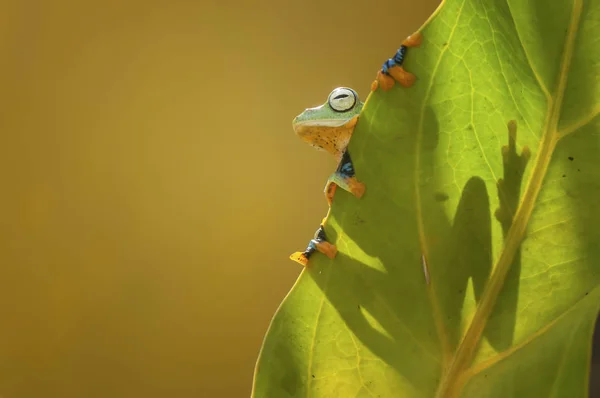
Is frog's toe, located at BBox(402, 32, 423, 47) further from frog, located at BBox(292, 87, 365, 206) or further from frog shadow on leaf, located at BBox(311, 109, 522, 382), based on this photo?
frog, located at BBox(292, 87, 365, 206)

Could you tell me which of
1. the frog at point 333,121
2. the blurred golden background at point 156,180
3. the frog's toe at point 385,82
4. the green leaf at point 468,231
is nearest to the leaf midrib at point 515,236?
the green leaf at point 468,231

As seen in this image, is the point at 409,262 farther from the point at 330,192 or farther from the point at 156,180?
the point at 156,180

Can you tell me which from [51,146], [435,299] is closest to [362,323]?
[435,299]

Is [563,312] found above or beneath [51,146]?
beneath

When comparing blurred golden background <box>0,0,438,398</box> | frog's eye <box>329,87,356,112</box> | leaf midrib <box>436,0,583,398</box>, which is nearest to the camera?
leaf midrib <box>436,0,583,398</box>

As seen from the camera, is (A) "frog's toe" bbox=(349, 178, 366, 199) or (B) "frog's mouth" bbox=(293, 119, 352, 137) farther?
(B) "frog's mouth" bbox=(293, 119, 352, 137)

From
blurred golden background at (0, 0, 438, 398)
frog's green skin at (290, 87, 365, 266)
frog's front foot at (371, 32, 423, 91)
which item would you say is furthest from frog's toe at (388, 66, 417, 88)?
blurred golden background at (0, 0, 438, 398)

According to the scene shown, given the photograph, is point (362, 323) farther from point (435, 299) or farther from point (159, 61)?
point (159, 61)
